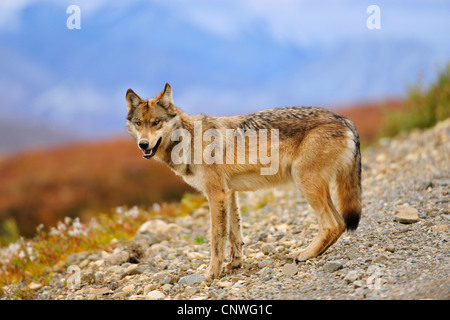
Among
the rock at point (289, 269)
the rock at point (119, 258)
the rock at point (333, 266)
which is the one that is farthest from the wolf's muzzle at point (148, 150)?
the rock at point (333, 266)

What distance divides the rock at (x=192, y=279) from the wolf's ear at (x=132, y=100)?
235cm

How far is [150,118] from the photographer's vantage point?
5.76 m

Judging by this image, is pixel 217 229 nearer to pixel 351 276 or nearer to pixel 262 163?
pixel 262 163

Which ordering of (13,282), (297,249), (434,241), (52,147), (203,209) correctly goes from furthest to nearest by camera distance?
1. (52,147)
2. (203,209)
3. (13,282)
4. (297,249)
5. (434,241)

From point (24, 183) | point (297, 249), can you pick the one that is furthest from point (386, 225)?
A: point (24, 183)

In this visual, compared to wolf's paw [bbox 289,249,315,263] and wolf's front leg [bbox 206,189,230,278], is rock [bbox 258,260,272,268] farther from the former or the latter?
wolf's front leg [bbox 206,189,230,278]

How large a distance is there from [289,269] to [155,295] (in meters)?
1.67

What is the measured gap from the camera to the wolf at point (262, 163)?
18.3 feet

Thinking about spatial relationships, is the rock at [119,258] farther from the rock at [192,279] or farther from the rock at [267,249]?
the rock at [267,249]

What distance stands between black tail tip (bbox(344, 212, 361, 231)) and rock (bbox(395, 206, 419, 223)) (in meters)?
1.16

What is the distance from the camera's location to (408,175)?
354 inches

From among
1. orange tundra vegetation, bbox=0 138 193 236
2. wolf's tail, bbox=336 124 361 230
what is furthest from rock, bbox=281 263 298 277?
orange tundra vegetation, bbox=0 138 193 236
